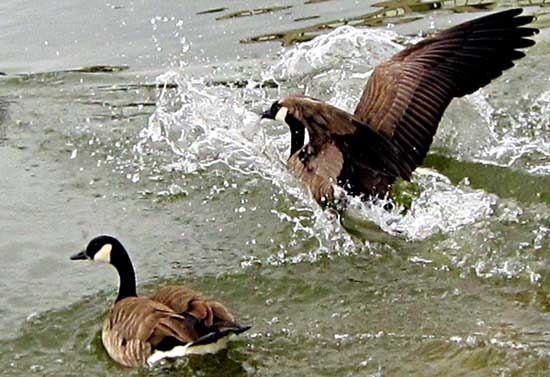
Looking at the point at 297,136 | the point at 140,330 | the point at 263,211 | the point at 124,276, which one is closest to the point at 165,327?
the point at 140,330

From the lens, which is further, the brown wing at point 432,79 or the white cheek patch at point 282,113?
the brown wing at point 432,79

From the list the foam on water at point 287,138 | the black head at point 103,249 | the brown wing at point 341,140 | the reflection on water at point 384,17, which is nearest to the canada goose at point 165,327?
the black head at point 103,249

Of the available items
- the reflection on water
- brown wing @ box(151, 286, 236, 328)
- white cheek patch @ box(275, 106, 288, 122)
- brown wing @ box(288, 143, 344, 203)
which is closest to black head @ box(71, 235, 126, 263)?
brown wing @ box(151, 286, 236, 328)

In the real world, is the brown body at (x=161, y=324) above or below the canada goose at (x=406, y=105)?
below

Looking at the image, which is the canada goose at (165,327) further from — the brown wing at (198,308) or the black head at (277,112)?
the black head at (277,112)

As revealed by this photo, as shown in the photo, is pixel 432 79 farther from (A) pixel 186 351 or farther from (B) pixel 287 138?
(A) pixel 186 351

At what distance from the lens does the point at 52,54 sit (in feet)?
39.6

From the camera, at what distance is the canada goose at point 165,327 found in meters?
5.74

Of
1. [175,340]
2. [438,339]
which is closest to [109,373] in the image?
[175,340]

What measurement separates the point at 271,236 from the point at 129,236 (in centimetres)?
98

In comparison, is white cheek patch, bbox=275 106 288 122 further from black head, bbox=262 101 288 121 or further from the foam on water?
the foam on water

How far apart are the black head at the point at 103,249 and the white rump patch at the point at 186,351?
83 centimetres

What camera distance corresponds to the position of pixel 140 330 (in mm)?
5891

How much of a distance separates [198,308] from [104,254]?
3.08 ft
